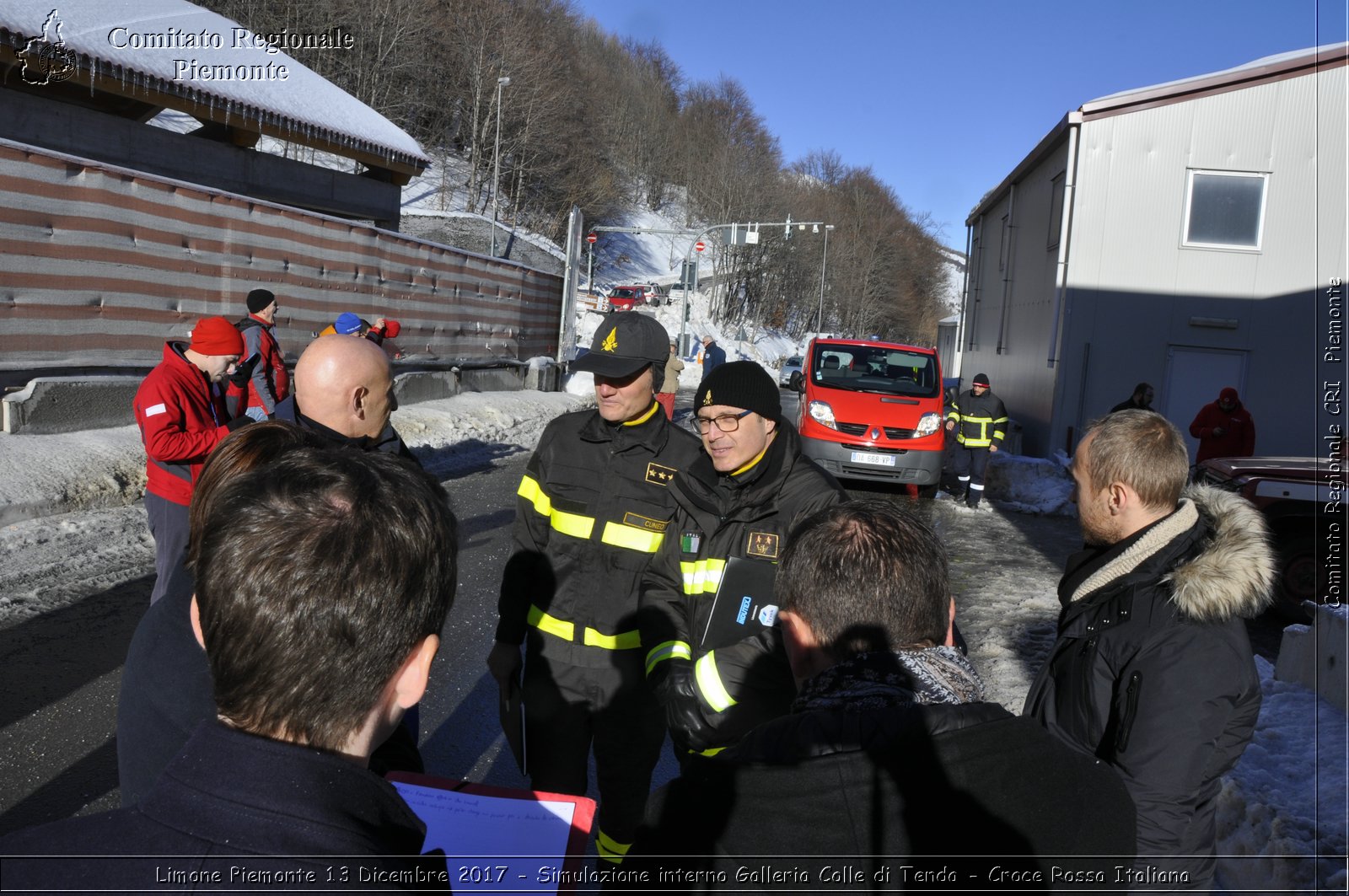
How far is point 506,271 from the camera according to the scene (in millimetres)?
20672

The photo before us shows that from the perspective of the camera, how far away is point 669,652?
2.68m

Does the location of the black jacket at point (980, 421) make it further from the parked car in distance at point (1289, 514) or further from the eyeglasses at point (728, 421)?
the eyeglasses at point (728, 421)

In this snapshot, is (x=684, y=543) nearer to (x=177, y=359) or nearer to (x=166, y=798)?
(x=166, y=798)

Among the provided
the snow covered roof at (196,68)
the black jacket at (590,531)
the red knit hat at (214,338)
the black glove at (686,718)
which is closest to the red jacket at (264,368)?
the red knit hat at (214,338)

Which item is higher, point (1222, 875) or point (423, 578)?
point (423, 578)

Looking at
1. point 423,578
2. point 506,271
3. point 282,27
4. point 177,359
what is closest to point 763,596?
point 423,578

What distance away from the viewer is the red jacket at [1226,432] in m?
11.4

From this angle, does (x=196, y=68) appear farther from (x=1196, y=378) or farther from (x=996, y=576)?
(x=1196, y=378)

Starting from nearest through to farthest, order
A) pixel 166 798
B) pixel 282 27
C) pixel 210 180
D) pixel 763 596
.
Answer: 1. pixel 166 798
2. pixel 763 596
3. pixel 210 180
4. pixel 282 27

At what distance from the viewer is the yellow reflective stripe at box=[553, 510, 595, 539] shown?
332cm

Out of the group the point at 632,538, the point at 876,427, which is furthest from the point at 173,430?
the point at 876,427

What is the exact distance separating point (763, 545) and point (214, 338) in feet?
11.4

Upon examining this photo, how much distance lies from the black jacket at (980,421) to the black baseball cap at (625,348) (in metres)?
10.5

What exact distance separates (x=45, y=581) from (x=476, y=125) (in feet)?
169
